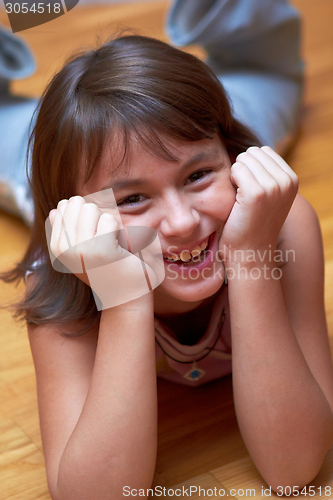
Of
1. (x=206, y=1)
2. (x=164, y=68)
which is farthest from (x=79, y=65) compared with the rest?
(x=206, y=1)

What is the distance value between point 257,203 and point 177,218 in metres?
0.10

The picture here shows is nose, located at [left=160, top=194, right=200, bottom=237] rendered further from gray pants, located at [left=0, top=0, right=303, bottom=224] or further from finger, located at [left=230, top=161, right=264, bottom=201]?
gray pants, located at [left=0, top=0, right=303, bottom=224]

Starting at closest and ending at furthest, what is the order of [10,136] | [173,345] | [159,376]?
[173,345] < [159,376] < [10,136]

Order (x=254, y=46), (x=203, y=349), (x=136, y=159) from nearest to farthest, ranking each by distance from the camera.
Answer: (x=136, y=159)
(x=203, y=349)
(x=254, y=46)

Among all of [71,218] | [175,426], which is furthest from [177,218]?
[175,426]

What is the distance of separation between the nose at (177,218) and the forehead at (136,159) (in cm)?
4

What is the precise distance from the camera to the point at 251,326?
80cm

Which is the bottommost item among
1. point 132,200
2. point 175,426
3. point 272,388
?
point 175,426

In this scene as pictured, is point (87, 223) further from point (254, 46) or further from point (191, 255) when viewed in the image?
point (254, 46)

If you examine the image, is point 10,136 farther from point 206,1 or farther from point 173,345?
point 173,345

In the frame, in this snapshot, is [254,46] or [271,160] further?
[254,46]

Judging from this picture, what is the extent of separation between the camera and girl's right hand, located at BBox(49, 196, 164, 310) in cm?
78

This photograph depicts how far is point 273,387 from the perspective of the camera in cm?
80

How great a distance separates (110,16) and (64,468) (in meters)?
2.76
